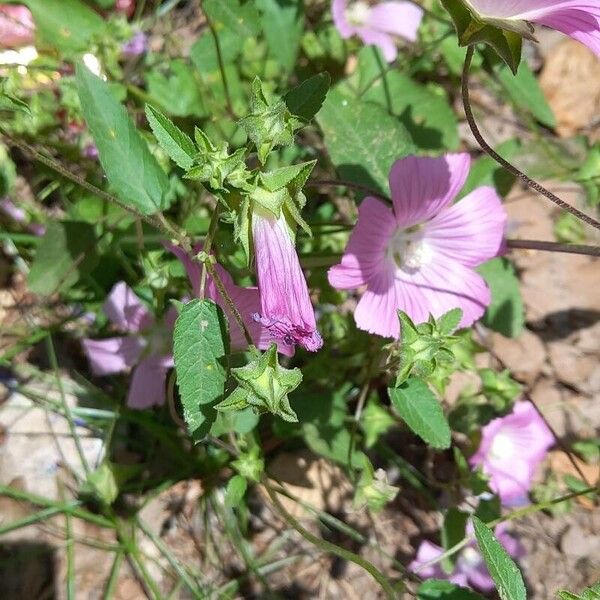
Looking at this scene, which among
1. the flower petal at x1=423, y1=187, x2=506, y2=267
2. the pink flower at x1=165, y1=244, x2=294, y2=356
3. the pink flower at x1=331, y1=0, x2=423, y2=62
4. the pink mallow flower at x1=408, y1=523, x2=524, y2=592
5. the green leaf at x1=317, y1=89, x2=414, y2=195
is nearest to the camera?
the pink flower at x1=165, y1=244, x2=294, y2=356

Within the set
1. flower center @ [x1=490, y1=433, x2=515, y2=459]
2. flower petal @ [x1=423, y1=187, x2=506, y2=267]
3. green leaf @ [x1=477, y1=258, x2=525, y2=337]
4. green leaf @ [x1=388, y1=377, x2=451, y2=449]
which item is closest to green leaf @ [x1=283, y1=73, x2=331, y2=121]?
flower petal @ [x1=423, y1=187, x2=506, y2=267]

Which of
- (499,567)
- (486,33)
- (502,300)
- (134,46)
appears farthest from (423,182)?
(134,46)

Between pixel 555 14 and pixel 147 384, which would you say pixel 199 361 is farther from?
pixel 555 14

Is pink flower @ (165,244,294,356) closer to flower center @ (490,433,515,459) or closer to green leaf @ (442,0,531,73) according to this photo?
green leaf @ (442,0,531,73)

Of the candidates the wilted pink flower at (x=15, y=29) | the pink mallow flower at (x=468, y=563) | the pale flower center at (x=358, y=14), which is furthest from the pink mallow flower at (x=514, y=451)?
the wilted pink flower at (x=15, y=29)

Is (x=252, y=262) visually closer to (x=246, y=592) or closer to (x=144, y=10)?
(x=246, y=592)

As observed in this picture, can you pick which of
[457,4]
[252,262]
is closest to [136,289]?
[252,262]

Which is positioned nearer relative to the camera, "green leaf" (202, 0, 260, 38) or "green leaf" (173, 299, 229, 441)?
"green leaf" (173, 299, 229, 441)
